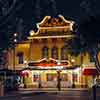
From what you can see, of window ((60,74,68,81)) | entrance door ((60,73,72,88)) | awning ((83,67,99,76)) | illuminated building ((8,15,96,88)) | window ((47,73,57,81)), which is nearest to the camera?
awning ((83,67,99,76))

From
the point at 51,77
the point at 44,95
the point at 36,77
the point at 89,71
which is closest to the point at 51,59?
the point at 51,77

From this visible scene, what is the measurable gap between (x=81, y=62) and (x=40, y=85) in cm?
733

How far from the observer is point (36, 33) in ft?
277

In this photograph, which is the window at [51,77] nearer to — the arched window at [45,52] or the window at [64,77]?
the window at [64,77]

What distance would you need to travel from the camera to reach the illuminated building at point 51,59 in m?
81.8

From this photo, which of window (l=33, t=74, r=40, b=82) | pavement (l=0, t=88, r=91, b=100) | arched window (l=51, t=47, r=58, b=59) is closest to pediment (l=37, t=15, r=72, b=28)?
arched window (l=51, t=47, r=58, b=59)

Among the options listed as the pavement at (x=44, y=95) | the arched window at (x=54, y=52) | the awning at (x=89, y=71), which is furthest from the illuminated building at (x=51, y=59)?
the pavement at (x=44, y=95)

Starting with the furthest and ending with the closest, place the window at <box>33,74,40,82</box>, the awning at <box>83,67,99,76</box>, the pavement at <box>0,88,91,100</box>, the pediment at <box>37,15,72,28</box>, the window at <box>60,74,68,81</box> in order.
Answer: the window at <box>33,74,40,82</box>, the pediment at <box>37,15,72,28</box>, the window at <box>60,74,68,81</box>, the awning at <box>83,67,99,76</box>, the pavement at <box>0,88,91,100</box>

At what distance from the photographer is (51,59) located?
82688 millimetres

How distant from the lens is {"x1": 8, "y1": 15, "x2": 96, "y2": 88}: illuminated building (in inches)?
3221

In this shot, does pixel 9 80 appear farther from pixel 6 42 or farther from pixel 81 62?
pixel 6 42

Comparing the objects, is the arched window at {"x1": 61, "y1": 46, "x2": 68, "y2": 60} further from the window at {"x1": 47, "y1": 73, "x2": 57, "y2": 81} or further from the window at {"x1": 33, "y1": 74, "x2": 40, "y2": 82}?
the window at {"x1": 33, "y1": 74, "x2": 40, "y2": 82}

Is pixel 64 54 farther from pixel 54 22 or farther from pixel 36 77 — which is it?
pixel 36 77

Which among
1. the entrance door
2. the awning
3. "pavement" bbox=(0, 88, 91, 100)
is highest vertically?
the awning
